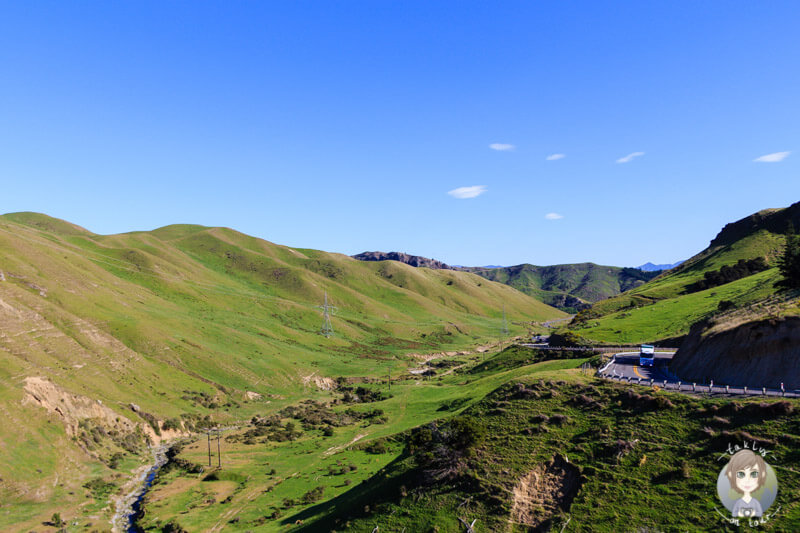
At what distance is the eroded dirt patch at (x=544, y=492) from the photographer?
36316 mm

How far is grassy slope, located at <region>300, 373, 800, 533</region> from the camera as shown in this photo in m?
33.0

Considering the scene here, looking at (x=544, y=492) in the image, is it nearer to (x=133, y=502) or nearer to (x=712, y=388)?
(x=712, y=388)

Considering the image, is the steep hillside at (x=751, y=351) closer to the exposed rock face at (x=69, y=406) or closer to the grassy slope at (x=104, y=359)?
the grassy slope at (x=104, y=359)

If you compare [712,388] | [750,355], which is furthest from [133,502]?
[750,355]

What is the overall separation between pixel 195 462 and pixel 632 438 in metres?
79.0

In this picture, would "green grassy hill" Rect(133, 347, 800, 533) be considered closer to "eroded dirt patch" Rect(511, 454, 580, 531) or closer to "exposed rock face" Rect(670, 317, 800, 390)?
"eroded dirt patch" Rect(511, 454, 580, 531)

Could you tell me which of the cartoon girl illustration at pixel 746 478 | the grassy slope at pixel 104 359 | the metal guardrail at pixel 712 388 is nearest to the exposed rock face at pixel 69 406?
the grassy slope at pixel 104 359

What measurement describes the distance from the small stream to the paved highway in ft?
232

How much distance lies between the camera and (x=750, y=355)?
46688 mm

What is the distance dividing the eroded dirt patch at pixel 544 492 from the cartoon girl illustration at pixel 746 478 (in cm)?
1150

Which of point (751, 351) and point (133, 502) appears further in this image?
point (133, 502)

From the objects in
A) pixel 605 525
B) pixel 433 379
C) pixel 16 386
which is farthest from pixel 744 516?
pixel 433 379

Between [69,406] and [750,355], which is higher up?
[750,355]

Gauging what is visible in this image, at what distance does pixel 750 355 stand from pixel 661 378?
11.5 m
